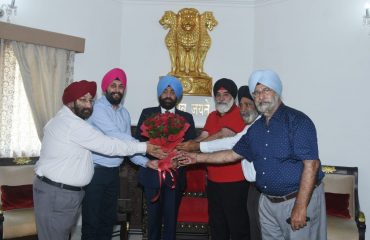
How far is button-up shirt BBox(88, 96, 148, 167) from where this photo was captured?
3396 mm

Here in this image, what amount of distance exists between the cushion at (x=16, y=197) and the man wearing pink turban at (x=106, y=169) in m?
1.03

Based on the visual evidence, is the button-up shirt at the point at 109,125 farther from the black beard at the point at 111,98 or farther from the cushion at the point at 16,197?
the cushion at the point at 16,197

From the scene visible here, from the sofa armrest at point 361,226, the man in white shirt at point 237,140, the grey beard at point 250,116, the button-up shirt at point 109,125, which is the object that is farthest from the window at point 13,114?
the sofa armrest at point 361,226

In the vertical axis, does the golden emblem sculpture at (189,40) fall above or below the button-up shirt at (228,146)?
above

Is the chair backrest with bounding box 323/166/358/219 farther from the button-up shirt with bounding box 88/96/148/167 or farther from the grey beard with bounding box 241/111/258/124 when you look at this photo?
the button-up shirt with bounding box 88/96/148/167

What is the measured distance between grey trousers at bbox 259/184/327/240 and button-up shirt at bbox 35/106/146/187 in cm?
129

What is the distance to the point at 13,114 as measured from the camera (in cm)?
462

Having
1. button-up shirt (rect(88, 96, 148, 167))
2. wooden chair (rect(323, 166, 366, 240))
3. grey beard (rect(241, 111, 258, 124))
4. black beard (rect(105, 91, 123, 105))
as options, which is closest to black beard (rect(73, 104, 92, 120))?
button-up shirt (rect(88, 96, 148, 167))

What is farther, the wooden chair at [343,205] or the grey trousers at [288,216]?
the wooden chair at [343,205]

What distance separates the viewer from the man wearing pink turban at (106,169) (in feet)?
11.0

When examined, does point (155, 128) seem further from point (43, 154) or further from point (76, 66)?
point (76, 66)

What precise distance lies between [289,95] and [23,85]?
3275 millimetres

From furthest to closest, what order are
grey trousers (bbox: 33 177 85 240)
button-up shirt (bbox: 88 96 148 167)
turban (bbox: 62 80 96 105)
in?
button-up shirt (bbox: 88 96 148 167)
turban (bbox: 62 80 96 105)
grey trousers (bbox: 33 177 85 240)

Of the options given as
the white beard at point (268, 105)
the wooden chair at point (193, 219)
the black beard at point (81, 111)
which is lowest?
the wooden chair at point (193, 219)
